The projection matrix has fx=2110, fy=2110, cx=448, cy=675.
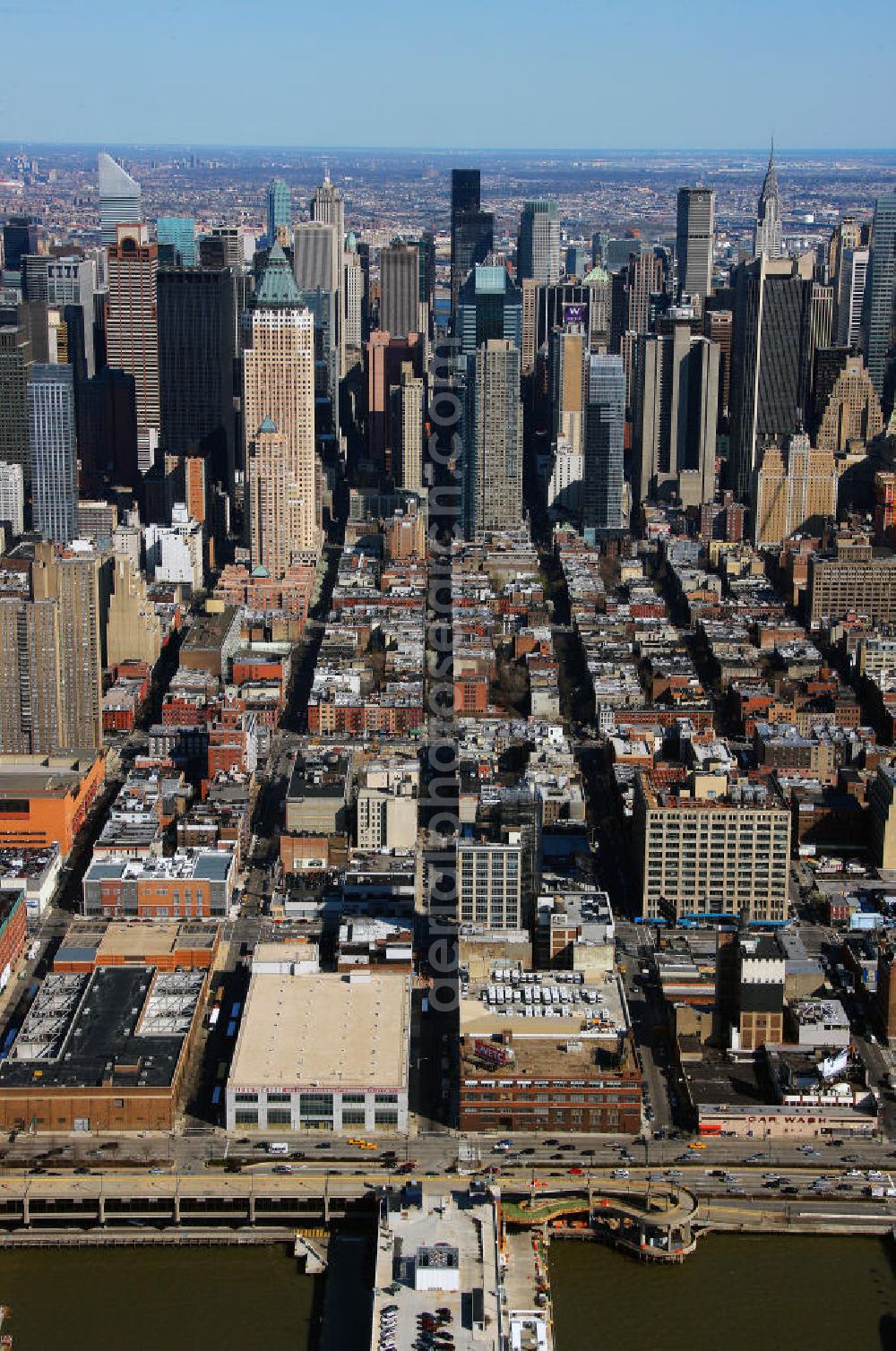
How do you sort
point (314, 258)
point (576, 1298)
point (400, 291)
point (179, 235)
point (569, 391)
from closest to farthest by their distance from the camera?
point (576, 1298) → point (569, 391) → point (314, 258) → point (400, 291) → point (179, 235)

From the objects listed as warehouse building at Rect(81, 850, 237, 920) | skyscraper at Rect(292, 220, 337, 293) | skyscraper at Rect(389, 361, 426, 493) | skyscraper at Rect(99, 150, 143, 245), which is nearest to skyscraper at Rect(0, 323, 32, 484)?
skyscraper at Rect(389, 361, 426, 493)

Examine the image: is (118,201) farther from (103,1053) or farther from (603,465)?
(103,1053)

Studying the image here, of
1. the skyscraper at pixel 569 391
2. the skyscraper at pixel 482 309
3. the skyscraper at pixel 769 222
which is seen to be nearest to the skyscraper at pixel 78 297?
the skyscraper at pixel 482 309

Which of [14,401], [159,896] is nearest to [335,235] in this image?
[14,401]

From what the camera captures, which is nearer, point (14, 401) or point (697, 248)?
point (14, 401)

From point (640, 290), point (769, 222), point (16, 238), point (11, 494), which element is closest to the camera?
point (11, 494)

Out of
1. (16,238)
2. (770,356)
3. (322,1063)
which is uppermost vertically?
(16,238)

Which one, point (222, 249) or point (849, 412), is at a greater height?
point (222, 249)

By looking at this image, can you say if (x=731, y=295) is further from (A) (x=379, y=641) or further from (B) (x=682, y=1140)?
(B) (x=682, y=1140)
